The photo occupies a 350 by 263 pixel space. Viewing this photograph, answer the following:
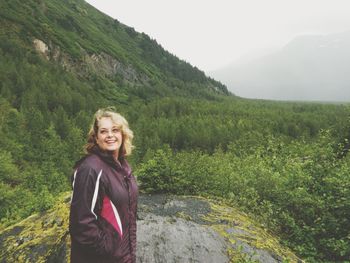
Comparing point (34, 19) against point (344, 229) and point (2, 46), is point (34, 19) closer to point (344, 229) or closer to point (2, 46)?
point (2, 46)

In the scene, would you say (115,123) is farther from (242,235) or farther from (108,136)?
(242,235)

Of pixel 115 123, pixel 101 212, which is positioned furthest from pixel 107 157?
pixel 101 212

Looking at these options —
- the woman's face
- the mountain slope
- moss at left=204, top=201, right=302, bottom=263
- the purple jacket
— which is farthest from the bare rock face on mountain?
the mountain slope

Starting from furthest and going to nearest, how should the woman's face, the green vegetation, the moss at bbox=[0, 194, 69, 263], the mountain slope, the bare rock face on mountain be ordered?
1. the mountain slope
2. the green vegetation
3. the moss at bbox=[0, 194, 69, 263]
4. the bare rock face on mountain
5. the woman's face

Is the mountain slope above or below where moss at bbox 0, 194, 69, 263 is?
above

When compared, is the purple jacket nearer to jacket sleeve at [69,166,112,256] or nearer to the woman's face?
jacket sleeve at [69,166,112,256]

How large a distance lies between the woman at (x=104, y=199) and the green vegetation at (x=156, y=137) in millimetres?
4716

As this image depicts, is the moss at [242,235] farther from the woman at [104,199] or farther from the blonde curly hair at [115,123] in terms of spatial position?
the blonde curly hair at [115,123]

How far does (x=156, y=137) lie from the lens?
271ft

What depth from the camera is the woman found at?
11.0 feet

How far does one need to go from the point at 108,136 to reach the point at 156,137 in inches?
3102

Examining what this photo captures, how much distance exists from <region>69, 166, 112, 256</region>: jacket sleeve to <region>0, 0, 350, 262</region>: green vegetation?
5.14m

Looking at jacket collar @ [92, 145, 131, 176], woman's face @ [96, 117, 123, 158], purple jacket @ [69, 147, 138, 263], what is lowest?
purple jacket @ [69, 147, 138, 263]

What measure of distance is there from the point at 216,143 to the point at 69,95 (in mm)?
42678
